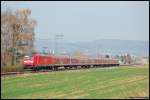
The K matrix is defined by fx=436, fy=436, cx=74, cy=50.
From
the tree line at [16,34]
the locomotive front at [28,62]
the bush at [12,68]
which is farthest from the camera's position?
the tree line at [16,34]

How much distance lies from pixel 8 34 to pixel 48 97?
42.4 m

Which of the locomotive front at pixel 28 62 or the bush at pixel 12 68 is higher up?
A: the locomotive front at pixel 28 62

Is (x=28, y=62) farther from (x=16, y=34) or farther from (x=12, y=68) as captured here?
(x=16, y=34)

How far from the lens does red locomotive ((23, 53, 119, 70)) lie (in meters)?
57.7

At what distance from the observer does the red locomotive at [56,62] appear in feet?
189

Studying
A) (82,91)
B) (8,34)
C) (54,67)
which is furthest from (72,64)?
(82,91)

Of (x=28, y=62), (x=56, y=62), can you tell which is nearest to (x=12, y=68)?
(x=28, y=62)

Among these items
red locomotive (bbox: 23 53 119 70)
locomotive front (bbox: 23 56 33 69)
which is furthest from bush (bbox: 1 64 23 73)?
red locomotive (bbox: 23 53 119 70)

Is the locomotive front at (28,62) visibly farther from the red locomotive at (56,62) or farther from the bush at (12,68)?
Result: the bush at (12,68)

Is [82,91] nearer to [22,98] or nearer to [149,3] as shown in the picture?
[22,98]

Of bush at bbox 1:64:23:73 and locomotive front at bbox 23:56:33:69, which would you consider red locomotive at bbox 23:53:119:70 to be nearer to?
locomotive front at bbox 23:56:33:69

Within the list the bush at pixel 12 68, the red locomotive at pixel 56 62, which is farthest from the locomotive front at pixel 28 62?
the bush at pixel 12 68

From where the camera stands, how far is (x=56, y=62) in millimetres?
64438

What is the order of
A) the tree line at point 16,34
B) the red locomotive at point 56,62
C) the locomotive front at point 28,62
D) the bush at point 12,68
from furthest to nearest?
the tree line at point 16,34
the red locomotive at point 56,62
the locomotive front at point 28,62
the bush at point 12,68
